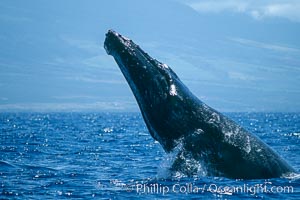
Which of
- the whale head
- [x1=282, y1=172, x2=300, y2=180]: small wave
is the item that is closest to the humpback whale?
the whale head

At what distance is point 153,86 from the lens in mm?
11406

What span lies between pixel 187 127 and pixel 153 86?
42.7 inches

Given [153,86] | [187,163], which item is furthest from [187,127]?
[153,86]

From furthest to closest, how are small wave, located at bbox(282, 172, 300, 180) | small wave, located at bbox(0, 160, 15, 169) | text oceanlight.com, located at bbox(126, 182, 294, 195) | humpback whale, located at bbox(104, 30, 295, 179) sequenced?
1. small wave, located at bbox(0, 160, 15, 169)
2. small wave, located at bbox(282, 172, 300, 180)
3. text oceanlight.com, located at bbox(126, 182, 294, 195)
4. humpback whale, located at bbox(104, 30, 295, 179)

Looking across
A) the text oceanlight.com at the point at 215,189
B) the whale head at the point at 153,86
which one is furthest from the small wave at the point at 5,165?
the whale head at the point at 153,86

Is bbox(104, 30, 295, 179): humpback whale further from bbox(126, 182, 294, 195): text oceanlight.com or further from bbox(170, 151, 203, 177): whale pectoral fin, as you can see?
bbox(126, 182, 294, 195): text oceanlight.com

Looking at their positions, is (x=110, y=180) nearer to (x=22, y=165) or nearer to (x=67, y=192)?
(x=67, y=192)

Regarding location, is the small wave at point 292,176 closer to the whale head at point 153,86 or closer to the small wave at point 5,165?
the whale head at point 153,86

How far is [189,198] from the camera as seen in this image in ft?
37.3

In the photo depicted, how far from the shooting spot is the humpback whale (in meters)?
11.1

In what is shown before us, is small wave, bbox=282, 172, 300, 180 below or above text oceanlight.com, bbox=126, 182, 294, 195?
above

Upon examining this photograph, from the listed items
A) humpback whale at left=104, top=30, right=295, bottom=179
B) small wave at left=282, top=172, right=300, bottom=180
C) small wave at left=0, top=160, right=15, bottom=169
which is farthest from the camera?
small wave at left=0, top=160, right=15, bottom=169

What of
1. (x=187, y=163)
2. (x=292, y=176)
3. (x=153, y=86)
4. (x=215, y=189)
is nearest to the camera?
(x=187, y=163)

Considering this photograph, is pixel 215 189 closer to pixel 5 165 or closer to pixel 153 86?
pixel 153 86
